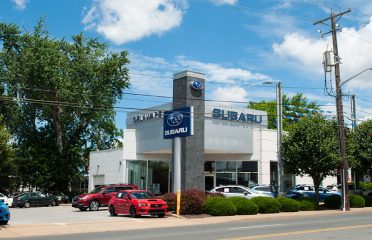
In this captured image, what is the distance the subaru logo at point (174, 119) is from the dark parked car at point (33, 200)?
17.2 metres

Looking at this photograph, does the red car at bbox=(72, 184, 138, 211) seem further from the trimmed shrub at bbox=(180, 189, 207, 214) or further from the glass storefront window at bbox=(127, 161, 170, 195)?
the glass storefront window at bbox=(127, 161, 170, 195)

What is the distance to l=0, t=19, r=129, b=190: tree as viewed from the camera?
47.4 m

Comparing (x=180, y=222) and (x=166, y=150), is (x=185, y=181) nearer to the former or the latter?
(x=166, y=150)

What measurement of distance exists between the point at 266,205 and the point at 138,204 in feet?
27.2

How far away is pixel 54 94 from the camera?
4791cm

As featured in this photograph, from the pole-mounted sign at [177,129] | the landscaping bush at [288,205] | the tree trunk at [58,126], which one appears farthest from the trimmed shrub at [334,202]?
the tree trunk at [58,126]

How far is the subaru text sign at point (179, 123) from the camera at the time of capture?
92.9 feet

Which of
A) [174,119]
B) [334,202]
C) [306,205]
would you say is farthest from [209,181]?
[174,119]

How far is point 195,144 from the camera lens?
36.1 metres

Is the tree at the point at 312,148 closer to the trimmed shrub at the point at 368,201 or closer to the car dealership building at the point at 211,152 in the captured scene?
the trimmed shrub at the point at 368,201

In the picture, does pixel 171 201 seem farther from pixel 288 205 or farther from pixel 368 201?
pixel 368 201

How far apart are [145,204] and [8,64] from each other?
32.0 m

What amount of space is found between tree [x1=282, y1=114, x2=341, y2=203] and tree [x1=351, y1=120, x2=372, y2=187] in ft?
16.7

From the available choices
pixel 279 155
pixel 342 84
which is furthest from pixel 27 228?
pixel 342 84
